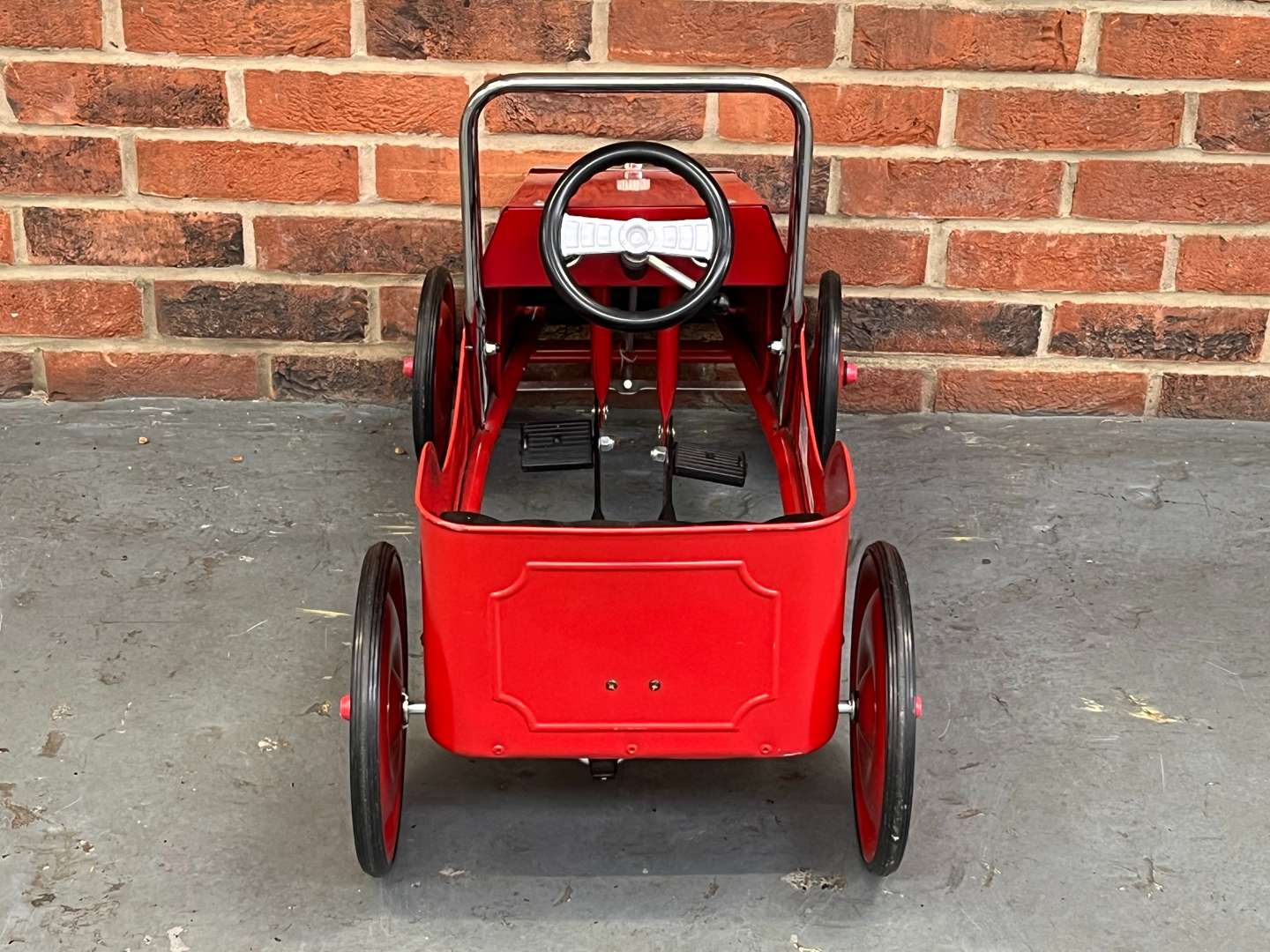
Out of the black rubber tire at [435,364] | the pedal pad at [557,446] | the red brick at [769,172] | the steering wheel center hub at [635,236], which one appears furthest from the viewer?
the red brick at [769,172]

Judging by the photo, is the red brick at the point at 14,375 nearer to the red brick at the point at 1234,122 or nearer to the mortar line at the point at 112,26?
the mortar line at the point at 112,26

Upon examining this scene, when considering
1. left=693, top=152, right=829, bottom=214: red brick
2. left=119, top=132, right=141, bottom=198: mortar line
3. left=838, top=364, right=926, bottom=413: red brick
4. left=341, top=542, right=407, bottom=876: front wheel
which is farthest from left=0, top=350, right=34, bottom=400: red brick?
left=838, top=364, right=926, bottom=413: red brick

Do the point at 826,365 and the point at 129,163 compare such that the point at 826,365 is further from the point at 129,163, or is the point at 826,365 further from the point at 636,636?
the point at 129,163

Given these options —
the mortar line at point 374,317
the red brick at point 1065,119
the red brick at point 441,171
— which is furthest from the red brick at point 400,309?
the red brick at point 1065,119

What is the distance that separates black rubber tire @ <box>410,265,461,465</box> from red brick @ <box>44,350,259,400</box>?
1.48ft

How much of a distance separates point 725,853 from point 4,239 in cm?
165

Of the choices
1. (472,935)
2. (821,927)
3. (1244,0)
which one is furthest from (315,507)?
(1244,0)

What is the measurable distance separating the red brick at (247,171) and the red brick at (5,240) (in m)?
0.23

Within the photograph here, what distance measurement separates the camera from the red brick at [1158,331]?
229 cm

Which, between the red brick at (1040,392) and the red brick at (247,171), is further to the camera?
the red brick at (1040,392)

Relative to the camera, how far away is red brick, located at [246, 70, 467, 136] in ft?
7.01

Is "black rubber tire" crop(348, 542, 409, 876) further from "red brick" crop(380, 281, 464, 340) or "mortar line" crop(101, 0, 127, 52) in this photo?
"mortar line" crop(101, 0, 127, 52)

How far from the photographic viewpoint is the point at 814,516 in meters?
1.22

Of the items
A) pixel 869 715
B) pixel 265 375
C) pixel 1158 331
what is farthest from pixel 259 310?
pixel 1158 331
